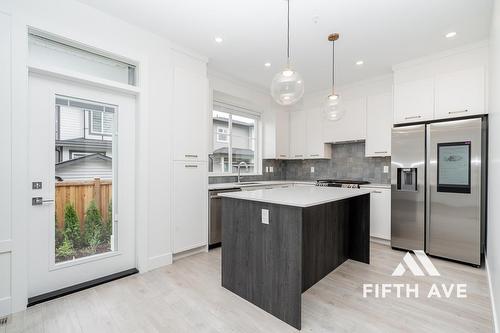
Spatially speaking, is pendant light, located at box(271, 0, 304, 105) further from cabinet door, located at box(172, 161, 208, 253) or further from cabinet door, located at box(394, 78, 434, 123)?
cabinet door, located at box(394, 78, 434, 123)

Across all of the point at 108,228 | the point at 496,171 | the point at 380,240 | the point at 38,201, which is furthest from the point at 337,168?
the point at 38,201

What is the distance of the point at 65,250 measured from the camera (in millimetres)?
2320

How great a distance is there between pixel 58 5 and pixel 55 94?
32.0 inches

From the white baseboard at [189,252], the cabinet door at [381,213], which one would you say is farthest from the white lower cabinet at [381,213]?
the white baseboard at [189,252]

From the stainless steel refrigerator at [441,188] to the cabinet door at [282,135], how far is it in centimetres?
218

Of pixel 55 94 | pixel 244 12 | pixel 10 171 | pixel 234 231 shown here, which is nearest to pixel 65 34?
pixel 55 94

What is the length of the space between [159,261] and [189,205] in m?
0.76

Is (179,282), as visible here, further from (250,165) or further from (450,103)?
(450,103)

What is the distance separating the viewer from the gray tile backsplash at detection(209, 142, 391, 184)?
14.1ft

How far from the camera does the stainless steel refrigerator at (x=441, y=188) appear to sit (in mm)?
2859

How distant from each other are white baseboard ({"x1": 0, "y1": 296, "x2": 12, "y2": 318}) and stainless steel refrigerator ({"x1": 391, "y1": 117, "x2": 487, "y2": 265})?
438 centimetres

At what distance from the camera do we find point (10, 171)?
194 centimetres

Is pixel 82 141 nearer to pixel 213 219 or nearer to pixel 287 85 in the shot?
pixel 213 219

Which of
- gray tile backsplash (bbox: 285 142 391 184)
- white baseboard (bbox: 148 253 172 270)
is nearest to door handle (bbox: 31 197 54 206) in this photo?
white baseboard (bbox: 148 253 172 270)
